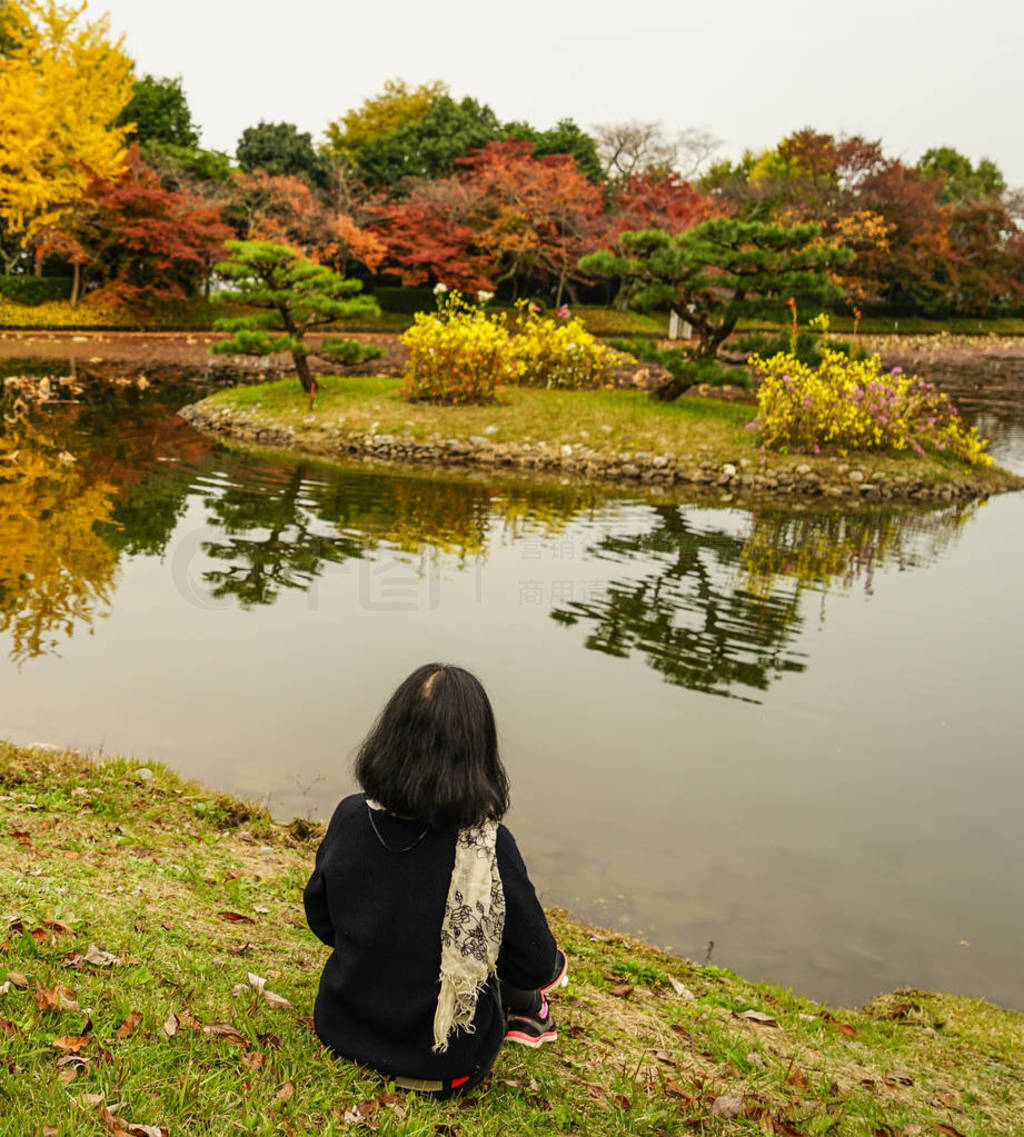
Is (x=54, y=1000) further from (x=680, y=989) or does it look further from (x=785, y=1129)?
(x=680, y=989)

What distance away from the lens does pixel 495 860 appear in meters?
2.46

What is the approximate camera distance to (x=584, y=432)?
15.3 meters

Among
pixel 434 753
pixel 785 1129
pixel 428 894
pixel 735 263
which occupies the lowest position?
pixel 785 1129

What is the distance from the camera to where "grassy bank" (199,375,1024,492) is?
14617mm

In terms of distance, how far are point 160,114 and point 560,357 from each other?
25.7 metres

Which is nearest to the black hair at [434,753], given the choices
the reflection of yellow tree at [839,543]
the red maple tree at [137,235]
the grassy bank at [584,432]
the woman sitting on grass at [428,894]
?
the woman sitting on grass at [428,894]

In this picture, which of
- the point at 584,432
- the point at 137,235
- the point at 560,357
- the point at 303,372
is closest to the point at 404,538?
the point at 584,432

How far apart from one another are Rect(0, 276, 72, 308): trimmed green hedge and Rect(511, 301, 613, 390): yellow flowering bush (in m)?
19.2

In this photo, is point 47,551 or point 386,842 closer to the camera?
point 386,842

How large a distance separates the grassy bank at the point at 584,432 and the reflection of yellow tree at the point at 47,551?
4.30 metres

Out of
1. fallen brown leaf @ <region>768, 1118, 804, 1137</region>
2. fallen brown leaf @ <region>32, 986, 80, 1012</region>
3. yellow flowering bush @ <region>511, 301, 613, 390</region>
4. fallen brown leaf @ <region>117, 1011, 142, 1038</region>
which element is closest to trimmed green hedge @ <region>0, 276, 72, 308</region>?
yellow flowering bush @ <region>511, 301, 613, 390</region>

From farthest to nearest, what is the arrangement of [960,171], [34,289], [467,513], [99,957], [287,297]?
[960,171] < [34,289] < [287,297] < [467,513] < [99,957]

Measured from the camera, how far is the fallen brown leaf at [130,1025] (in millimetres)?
2510

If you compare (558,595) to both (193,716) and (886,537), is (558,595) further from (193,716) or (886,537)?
(886,537)
